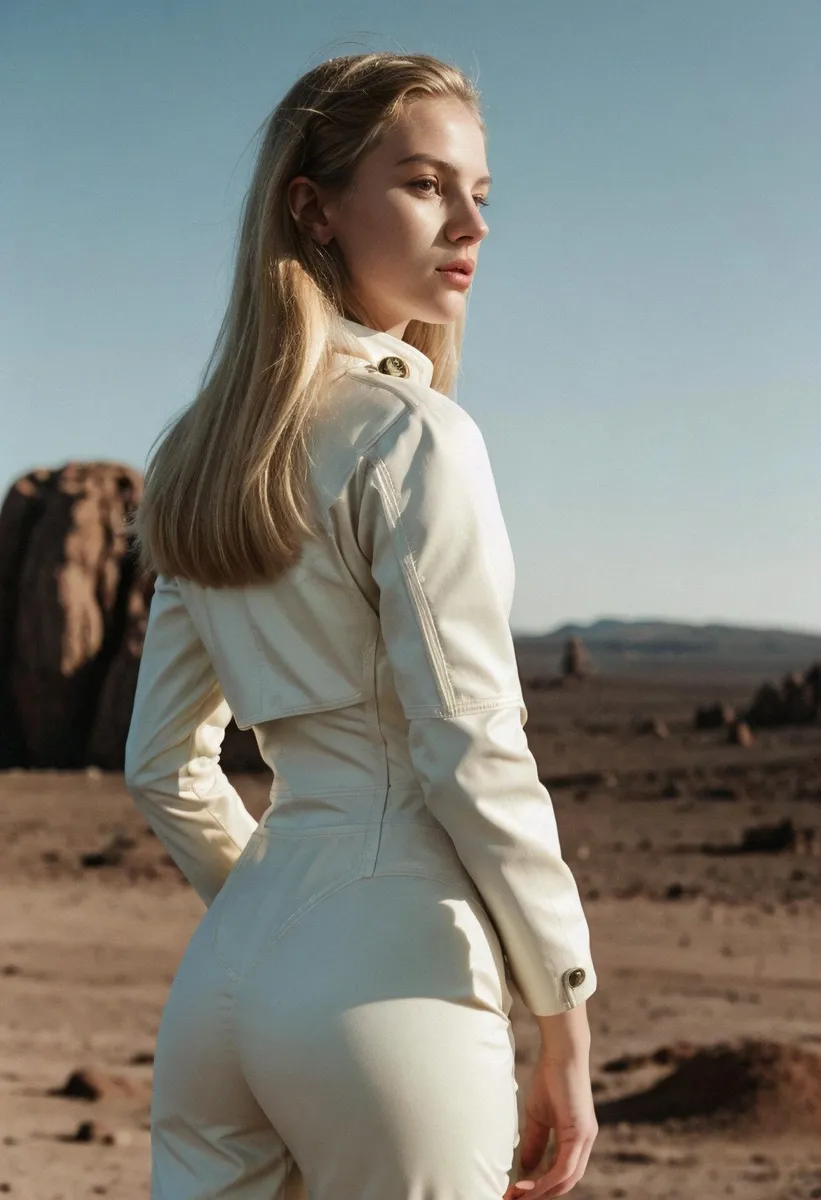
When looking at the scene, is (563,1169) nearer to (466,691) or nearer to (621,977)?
(466,691)

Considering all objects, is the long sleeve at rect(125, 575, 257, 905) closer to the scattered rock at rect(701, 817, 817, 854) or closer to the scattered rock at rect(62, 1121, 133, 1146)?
the scattered rock at rect(62, 1121, 133, 1146)

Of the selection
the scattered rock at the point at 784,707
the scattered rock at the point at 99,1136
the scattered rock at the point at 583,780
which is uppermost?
the scattered rock at the point at 99,1136

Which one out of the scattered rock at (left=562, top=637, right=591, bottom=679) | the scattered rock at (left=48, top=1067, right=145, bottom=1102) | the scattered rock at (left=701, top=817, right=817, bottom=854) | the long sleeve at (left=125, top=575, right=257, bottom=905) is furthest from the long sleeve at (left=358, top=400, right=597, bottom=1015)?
the scattered rock at (left=562, top=637, right=591, bottom=679)

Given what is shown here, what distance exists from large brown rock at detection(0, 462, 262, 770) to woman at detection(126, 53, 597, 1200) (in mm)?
13740

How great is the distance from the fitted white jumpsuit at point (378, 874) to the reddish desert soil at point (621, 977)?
3315 mm

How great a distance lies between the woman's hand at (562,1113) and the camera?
1.57 metres

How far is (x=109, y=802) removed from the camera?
44.1 feet

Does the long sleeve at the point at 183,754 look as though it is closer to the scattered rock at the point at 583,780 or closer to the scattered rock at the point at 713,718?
the scattered rock at the point at 583,780

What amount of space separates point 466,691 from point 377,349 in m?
0.48

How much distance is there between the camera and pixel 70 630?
15.8 m

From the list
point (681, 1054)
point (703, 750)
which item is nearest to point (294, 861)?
point (681, 1054)

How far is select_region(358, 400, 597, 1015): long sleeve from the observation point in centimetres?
151

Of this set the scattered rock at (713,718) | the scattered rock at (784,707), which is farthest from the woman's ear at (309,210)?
the scattered rock at (784,707)

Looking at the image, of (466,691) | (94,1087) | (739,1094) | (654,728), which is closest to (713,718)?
(654,728)
